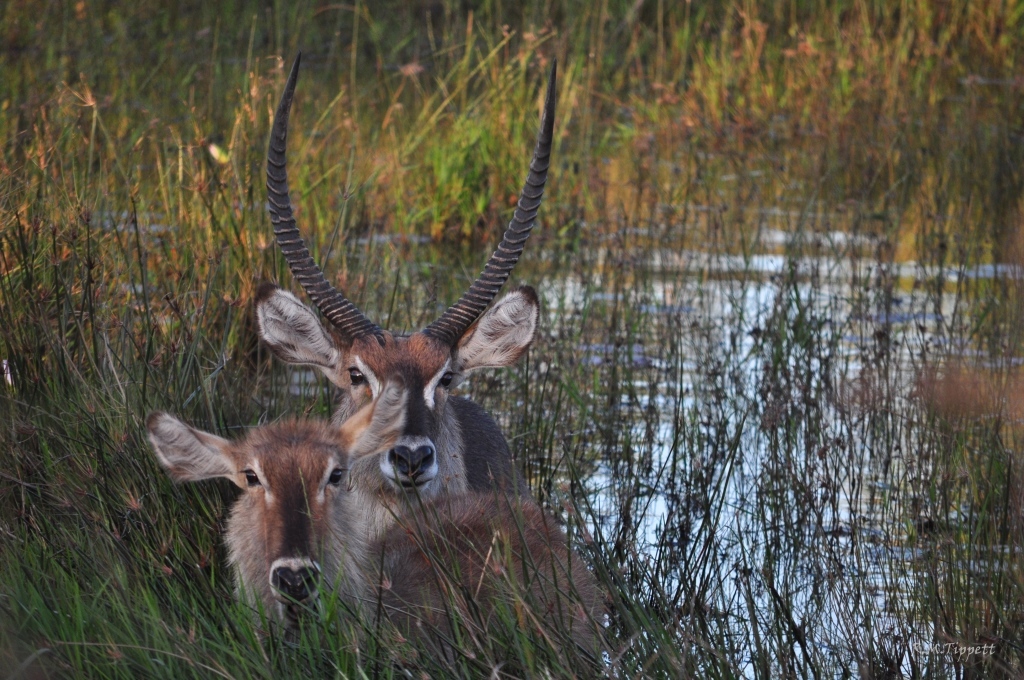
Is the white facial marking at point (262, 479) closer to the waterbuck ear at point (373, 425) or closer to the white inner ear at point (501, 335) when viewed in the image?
the waterbuck ear at point (373, 425)

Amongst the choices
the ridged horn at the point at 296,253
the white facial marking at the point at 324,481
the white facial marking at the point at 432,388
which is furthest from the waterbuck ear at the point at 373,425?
the ridged horn at the point at 296,253

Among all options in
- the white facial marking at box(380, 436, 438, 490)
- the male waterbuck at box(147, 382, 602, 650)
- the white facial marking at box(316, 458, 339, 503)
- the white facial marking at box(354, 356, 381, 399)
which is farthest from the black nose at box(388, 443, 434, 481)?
the white facial marking at box(316, 458, 339, 503)

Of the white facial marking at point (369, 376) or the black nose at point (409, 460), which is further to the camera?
the white facial marking at point (369, 376)

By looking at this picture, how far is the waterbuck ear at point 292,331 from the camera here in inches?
198

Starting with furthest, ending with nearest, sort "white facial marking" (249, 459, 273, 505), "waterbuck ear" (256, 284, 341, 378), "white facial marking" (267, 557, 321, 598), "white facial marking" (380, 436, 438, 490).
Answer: "waterbuck ear" (256, 284, 341, 378)
"white facial marking" (380, 436, 438, 490)
"white facial marking" (249, 459, 273, 505)
"white facial marking" (267, 557, 321, 598)

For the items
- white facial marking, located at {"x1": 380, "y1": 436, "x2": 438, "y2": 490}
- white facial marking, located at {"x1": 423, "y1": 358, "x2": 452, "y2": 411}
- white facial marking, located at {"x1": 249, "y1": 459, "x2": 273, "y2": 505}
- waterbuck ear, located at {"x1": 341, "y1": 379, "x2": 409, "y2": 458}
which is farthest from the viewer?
white facial marking, located at {"x1": 423, "y1": 358, "x2": 452, "y2": 411}

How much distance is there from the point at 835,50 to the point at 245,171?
7858 mm

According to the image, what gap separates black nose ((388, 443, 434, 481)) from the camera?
4.47 metres

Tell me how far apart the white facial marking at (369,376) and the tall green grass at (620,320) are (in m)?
0.57

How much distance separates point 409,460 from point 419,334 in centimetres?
73

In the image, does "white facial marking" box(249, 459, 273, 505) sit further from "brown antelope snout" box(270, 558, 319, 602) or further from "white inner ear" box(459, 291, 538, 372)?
"white inner ear" box(459, 291, 538, 372)

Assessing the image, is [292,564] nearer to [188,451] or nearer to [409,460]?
[188,451]

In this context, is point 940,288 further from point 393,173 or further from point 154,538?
point 154,538

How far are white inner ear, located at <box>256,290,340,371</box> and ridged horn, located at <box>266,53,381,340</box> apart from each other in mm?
71
